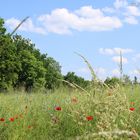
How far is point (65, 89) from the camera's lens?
904 centimetres

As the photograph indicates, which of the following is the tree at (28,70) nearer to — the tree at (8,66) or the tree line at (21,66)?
the tree line at (21,66)

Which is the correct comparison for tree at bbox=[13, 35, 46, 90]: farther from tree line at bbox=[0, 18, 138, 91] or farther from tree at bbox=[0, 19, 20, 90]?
tree at bbox=[0, 19, 20, 90]

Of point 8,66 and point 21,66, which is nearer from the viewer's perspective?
point 8,66

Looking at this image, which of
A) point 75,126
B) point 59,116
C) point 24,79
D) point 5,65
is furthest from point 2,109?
point 24,79

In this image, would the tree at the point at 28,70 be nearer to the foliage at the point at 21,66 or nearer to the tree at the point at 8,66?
the foliage at the point at 21,66

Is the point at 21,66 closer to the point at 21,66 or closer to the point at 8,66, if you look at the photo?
the point at 21,66

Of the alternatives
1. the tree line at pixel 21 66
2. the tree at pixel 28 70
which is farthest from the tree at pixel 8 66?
the tree at pixel 28 70

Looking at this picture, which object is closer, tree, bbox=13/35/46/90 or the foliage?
the foliage

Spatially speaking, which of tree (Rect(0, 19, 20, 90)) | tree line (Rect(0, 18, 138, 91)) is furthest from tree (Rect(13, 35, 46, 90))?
tree (Rect(0, 19, 20, 90))

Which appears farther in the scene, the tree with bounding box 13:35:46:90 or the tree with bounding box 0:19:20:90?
the tree with bounding box 13:35:46:90

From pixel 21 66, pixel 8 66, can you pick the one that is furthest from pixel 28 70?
pixel 8 66

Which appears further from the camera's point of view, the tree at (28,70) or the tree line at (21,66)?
the tree at (28,70)

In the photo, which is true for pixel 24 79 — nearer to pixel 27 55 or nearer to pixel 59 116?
pixel 27 55

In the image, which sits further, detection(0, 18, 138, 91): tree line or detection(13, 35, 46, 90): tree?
detection(13, 35, 46, 90): tree
